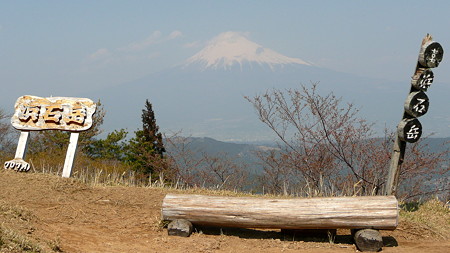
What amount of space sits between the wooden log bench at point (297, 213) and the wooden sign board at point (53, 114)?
419cm

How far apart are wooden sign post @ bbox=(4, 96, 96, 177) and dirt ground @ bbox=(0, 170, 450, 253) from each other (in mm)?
872

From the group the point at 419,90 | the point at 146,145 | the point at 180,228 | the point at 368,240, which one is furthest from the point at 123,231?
the point at 146,145

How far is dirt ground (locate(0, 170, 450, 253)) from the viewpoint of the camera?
21.9 feet

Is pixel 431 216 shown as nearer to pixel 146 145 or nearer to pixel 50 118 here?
pixel 50 118

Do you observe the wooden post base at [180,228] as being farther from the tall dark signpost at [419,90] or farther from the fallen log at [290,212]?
the tall dark signpost at [419,90]

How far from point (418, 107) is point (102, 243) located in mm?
5501

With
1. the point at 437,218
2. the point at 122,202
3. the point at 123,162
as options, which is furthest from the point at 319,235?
the point at 123,162

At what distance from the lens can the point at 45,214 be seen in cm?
802

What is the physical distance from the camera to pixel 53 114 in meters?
10.7

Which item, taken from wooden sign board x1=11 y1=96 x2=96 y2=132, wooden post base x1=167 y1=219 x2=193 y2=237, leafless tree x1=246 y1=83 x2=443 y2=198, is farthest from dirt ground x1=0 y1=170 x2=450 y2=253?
leafless tree x1=246 y1=83 x2=443 y2=198

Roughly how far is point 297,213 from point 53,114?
623cm

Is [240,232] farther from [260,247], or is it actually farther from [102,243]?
[102,243]

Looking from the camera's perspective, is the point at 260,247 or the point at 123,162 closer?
the point at 260,247

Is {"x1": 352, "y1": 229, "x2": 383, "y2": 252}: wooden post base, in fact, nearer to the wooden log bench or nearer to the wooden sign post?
the wooden log bench
